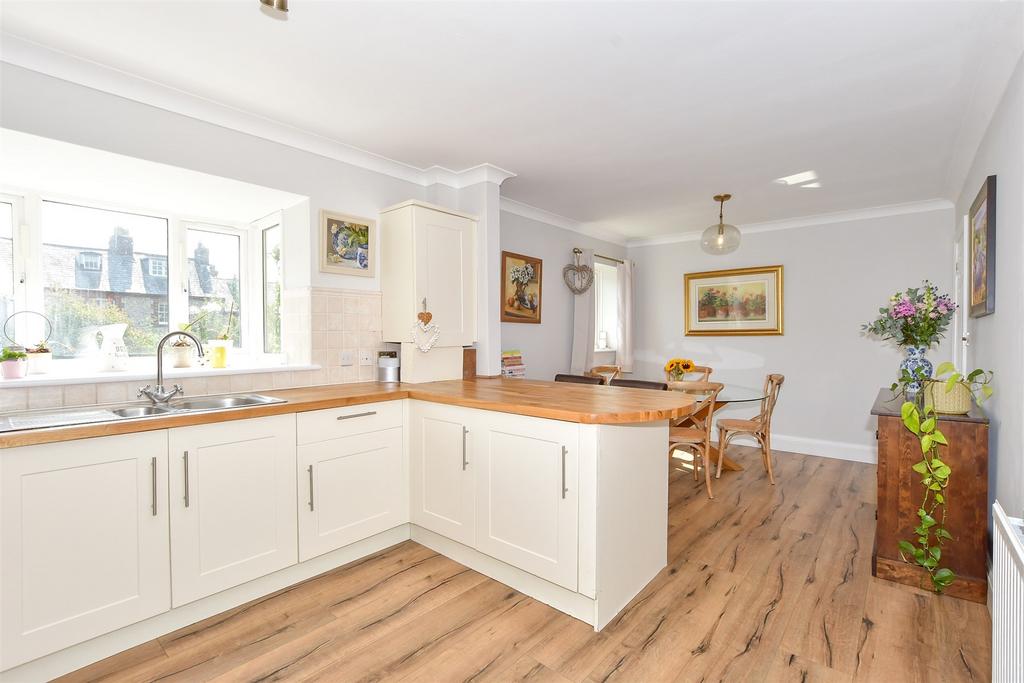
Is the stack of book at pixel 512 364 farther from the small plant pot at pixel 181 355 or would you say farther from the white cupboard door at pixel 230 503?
the small plant pot at pixel 181 355

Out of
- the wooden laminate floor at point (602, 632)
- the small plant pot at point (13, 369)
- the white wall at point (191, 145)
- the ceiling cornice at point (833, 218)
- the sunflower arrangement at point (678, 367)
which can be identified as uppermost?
the ceiling cornice at point (833, 218)

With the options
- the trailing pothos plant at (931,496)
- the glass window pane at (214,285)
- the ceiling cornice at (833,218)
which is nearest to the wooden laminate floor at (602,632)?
the trailing pothos plant at (931,496)

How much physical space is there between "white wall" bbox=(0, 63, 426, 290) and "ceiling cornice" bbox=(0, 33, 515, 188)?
0.10 feet

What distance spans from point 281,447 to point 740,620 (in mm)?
2152

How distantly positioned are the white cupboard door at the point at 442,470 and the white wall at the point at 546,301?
1808 mm

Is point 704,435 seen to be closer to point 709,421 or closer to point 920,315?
point 709,421

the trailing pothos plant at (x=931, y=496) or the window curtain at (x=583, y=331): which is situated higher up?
the window curtain at (x=583, y=331)

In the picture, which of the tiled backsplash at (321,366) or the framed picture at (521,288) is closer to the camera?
the tiled backsplash at (321,366)

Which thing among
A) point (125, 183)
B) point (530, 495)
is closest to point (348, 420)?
point (530, 495)

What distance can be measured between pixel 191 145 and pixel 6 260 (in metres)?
1.02

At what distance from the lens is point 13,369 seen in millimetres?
2082

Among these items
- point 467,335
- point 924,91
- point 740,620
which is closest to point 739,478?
point 740,620

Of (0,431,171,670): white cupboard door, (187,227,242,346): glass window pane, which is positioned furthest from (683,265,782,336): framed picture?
(0,431,171,670): white cupboard door

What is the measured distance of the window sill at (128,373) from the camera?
2.07m
